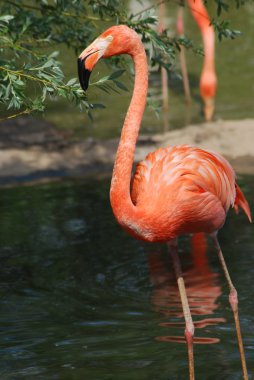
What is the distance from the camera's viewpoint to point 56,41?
19.9 feet

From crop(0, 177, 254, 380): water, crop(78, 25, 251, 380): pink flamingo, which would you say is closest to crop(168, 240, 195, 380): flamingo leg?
crop(78, 25, 251, 380): pink flamingo

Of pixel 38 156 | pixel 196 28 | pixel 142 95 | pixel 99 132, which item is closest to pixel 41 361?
pixel 142 95

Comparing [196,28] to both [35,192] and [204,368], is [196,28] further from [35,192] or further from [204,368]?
[204,368]

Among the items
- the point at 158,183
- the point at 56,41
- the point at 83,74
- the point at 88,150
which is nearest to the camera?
the point at 83,74

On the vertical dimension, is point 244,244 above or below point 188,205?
below

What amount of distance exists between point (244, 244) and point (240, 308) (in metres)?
1.26

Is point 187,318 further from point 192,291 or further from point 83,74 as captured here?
point 83,74

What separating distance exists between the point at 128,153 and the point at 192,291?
6.24 ft

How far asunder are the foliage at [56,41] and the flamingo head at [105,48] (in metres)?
0.24

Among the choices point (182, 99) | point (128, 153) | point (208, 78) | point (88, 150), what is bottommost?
point (182, 99)

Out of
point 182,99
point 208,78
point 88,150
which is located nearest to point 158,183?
point 88,150

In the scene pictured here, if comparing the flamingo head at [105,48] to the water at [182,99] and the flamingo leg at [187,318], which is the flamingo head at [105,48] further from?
the water at [182,99]

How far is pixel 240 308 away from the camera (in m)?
5.55

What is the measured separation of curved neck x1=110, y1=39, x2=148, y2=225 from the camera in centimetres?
421
